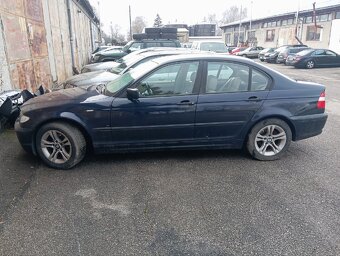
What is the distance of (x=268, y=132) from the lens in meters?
4.60

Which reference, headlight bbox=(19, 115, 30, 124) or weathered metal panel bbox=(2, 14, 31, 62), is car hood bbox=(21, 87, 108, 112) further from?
weathered metal panel bbox=(2, 14, 31, 62)

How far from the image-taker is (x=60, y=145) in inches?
167

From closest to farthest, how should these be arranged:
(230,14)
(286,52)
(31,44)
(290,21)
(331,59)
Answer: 1. (31,44)
2. (331,59)
3. (286,52)
4. (290,21)
5. (230,14)

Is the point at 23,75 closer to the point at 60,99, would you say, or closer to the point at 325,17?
the point at 60,99

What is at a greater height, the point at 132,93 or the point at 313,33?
the point at 313,33

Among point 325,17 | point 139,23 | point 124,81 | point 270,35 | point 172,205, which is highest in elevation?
point 139,23

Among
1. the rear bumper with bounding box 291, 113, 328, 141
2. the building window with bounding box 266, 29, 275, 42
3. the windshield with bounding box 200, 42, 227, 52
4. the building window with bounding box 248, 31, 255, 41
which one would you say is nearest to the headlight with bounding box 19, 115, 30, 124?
the rear bumper with bounding box 291, 113, 328, 141

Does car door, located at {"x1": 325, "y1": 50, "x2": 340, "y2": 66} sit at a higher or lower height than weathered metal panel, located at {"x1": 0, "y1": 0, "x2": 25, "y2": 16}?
lower

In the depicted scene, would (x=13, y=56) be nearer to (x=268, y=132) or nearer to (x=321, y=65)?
(x=268, y=132)

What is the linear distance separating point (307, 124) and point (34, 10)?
8113mm

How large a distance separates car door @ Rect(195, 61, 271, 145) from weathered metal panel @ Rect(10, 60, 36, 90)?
476cm

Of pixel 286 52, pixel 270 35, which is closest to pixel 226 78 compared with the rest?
Result: pixel 286 52

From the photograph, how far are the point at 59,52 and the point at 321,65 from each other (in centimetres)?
1879

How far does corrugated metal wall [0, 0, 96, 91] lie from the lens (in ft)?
21.4
